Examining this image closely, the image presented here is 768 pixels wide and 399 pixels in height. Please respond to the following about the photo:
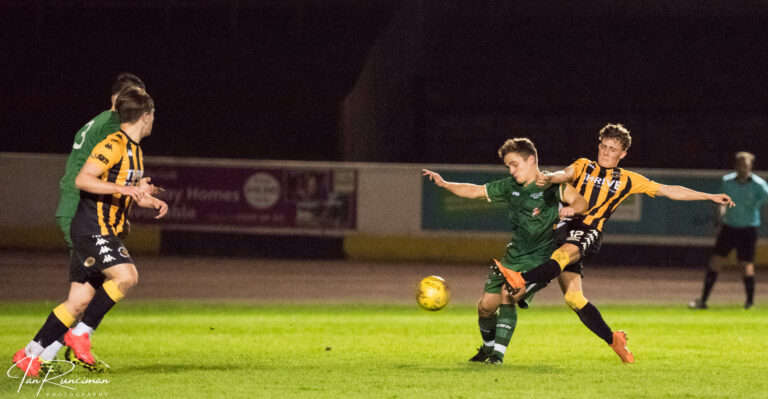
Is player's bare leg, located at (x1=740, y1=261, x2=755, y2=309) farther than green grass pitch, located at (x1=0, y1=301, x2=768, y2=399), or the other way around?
player's bare leg, located at (x1=740, y1=261, x2=755, y2=309)

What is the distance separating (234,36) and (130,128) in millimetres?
20545

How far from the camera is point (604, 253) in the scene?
21703 mm

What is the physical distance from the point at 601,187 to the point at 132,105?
377 cm

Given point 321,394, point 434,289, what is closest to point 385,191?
point 434,289

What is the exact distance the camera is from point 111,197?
7.71 meters

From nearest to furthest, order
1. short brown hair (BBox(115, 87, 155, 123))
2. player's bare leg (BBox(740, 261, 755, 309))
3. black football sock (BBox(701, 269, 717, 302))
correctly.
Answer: short brown hair (BBox(115, 87, 155, 123))
black football sock (BBox(701, 269, 717, 302))
player's bare leg (BBox(740, 261, 755, 309))

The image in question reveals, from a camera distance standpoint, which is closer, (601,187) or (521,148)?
(521,148)

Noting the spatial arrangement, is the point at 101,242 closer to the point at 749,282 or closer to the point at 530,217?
the point at 530,217

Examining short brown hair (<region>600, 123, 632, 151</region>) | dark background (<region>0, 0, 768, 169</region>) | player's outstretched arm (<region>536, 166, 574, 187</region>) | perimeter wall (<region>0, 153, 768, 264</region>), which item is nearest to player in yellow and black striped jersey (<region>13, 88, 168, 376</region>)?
player's outstretched arm (<region>536, 166, 574, 187</region>)

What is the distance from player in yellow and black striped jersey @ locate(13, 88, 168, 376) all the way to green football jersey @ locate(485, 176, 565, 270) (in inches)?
105

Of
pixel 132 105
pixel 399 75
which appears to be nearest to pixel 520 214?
pixel 132 105

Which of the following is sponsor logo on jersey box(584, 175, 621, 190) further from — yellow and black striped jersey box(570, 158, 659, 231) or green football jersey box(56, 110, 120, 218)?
green football jersey box(56, 110, 120, 218)

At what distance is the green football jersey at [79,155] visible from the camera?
788 centimetres

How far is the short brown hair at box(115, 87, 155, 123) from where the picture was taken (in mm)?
7699
